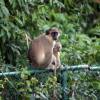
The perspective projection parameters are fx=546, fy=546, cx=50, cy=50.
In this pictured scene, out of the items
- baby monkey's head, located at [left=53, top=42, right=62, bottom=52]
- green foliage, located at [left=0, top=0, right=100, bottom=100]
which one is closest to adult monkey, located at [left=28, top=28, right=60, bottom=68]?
baby monkey's head, located at [left=53, top=42, right=62, bottom=52]

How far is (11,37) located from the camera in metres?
7.71

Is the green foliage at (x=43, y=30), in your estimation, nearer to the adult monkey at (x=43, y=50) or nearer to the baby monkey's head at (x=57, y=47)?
the adult monkey at (x=43, y=50)

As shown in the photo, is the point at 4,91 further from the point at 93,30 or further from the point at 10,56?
the point at 93,30

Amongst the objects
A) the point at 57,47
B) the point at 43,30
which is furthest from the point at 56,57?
the point at 43,30

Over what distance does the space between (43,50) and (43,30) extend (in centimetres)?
142

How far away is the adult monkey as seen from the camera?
23.7 feet

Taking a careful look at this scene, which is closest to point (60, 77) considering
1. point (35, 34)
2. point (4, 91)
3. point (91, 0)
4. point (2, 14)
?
point (4, 91)

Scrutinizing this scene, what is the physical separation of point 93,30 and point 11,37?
11.9 ft

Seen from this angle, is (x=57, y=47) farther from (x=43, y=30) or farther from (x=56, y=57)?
(x=43, y=30)

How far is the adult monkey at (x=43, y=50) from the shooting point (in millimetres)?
7234

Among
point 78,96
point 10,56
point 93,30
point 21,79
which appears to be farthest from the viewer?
point 93,30

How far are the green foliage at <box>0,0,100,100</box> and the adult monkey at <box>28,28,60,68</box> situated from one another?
251 mm

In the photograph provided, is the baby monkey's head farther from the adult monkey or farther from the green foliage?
the green foliage

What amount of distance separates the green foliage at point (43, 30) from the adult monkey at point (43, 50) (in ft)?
0.82
